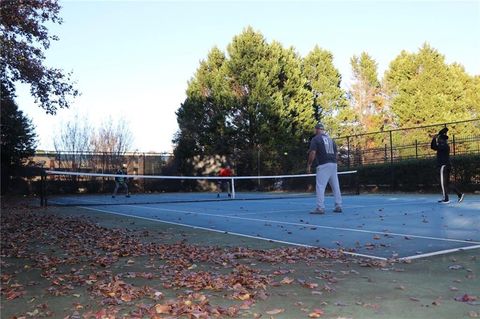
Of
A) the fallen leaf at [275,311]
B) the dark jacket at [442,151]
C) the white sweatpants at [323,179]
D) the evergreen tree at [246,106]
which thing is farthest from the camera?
the evergreen tree at [246,106]

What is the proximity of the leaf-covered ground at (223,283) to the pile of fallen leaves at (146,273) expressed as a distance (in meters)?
0.01

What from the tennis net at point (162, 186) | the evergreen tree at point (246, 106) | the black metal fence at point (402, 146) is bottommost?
the tennis net at point (162, 186)

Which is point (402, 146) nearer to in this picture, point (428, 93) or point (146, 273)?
point (428, 93)

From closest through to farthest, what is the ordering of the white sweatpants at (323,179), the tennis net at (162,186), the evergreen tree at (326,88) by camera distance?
the white sweatpants at (323,179) < the tennis net at (162,186) < the evergreen tree at (326,88)

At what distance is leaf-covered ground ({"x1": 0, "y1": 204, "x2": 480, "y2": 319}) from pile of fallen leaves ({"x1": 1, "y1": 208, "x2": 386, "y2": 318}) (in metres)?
0.01

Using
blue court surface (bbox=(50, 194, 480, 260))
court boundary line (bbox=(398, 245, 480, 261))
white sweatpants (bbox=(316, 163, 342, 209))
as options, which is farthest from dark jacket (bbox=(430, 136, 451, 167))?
court boundary line (bbox=(398, 245, 480, 261))

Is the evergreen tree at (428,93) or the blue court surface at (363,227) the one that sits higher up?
the evergreen tree at (428,93)

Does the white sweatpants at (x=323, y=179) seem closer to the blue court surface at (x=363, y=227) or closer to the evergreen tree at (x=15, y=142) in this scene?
the blue court surface at (x=363, y=227)

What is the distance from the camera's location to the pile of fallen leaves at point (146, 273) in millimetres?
4148

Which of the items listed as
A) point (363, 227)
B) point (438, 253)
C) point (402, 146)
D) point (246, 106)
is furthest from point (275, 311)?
point (246, 106)

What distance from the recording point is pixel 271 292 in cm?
459

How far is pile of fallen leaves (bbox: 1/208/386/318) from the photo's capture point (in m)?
4.15

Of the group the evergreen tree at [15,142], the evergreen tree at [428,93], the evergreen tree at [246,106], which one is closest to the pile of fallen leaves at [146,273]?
the evergreen tree at [15,142]

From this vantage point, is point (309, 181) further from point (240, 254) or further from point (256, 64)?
point (240, 254)
